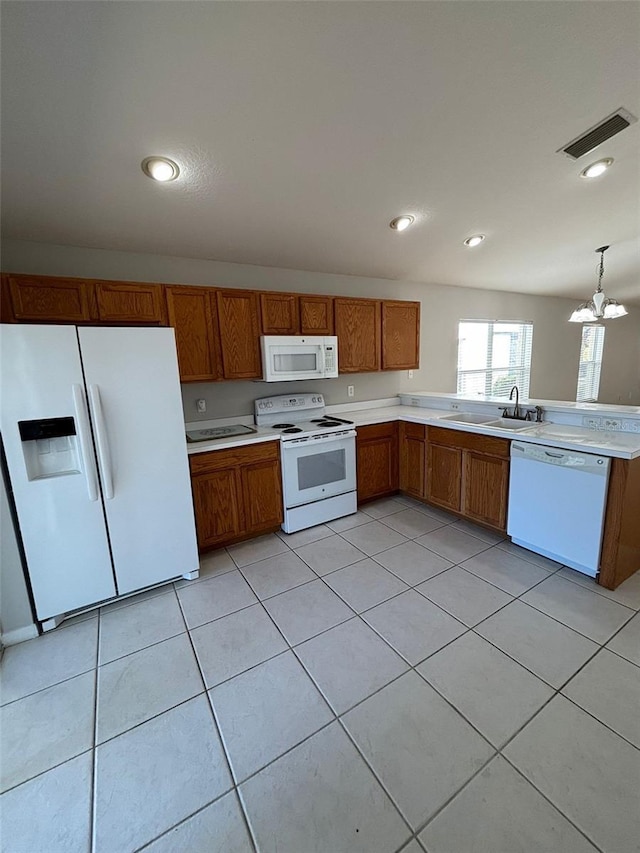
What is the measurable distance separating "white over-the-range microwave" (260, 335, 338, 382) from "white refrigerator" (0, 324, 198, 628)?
3.15 feet

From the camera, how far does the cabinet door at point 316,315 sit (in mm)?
3275

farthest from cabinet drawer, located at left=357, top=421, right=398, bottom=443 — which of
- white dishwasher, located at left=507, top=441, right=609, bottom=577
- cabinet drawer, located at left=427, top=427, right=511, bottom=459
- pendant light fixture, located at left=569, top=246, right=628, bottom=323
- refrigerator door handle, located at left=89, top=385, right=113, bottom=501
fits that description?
pendant light fixture, located at left=569, top=246, right=628, bottom=323

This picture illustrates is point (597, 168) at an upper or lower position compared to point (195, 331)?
upper

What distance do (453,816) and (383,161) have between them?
3165mm

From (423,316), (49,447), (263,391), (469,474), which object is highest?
(423,316)

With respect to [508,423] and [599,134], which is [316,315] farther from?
[599,134]

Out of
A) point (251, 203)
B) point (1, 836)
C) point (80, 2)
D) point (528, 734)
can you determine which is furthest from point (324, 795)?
point (251, 203)

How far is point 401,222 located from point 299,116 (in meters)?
1.37

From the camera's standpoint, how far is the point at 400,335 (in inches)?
155

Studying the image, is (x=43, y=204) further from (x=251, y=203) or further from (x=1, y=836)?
(x=1, y=836)

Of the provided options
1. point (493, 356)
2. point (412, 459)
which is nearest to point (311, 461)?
point (412, 459)

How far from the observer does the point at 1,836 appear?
1166mm

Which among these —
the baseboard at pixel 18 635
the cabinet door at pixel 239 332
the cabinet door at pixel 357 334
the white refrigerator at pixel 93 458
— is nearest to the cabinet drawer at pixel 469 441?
the cabinet door at pixel 357 334

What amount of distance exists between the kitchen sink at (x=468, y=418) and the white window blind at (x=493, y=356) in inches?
53.2
